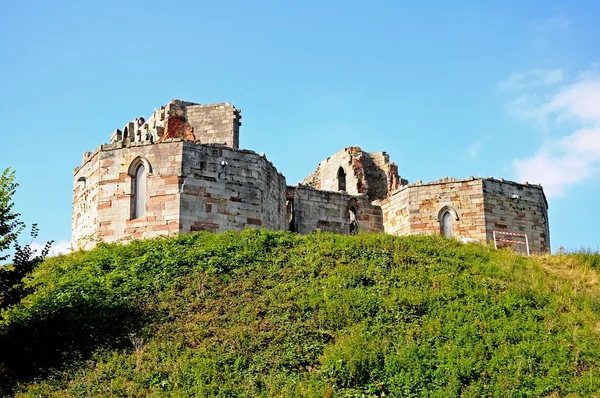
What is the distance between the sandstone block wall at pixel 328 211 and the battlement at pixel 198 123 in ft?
10.1

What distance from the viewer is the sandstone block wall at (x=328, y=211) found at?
103 feet

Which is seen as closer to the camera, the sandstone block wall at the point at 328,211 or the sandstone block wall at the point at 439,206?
the sandstone block wall at the point at 439,206

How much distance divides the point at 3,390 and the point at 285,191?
15390 mm

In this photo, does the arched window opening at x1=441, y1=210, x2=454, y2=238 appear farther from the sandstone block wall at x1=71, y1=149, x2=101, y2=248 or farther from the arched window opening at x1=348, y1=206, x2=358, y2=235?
the sandstone block wall at x1=71, y1=149, x2=101, y2=248

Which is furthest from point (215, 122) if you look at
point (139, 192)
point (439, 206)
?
point (439, 206)

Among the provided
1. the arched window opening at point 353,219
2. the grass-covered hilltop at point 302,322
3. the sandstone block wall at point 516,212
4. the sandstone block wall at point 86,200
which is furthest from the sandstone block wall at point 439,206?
the sandstone block wall at point 86,200

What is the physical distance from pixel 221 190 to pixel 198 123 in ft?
14.1

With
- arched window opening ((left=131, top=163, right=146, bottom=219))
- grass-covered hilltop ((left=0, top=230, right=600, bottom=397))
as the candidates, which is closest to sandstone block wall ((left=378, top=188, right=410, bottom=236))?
grass-covered hilltop ((left=0, top=230, right=600, bottom=397))

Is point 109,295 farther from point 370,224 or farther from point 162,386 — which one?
point 370,224

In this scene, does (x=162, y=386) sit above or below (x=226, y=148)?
below

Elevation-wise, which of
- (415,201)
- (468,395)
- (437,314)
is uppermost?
(415,201)

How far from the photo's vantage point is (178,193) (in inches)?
1061

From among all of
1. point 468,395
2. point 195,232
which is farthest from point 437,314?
point 195,232

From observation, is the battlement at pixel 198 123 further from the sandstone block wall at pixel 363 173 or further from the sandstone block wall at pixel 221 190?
the sandstone block wall at pixel 363 173
